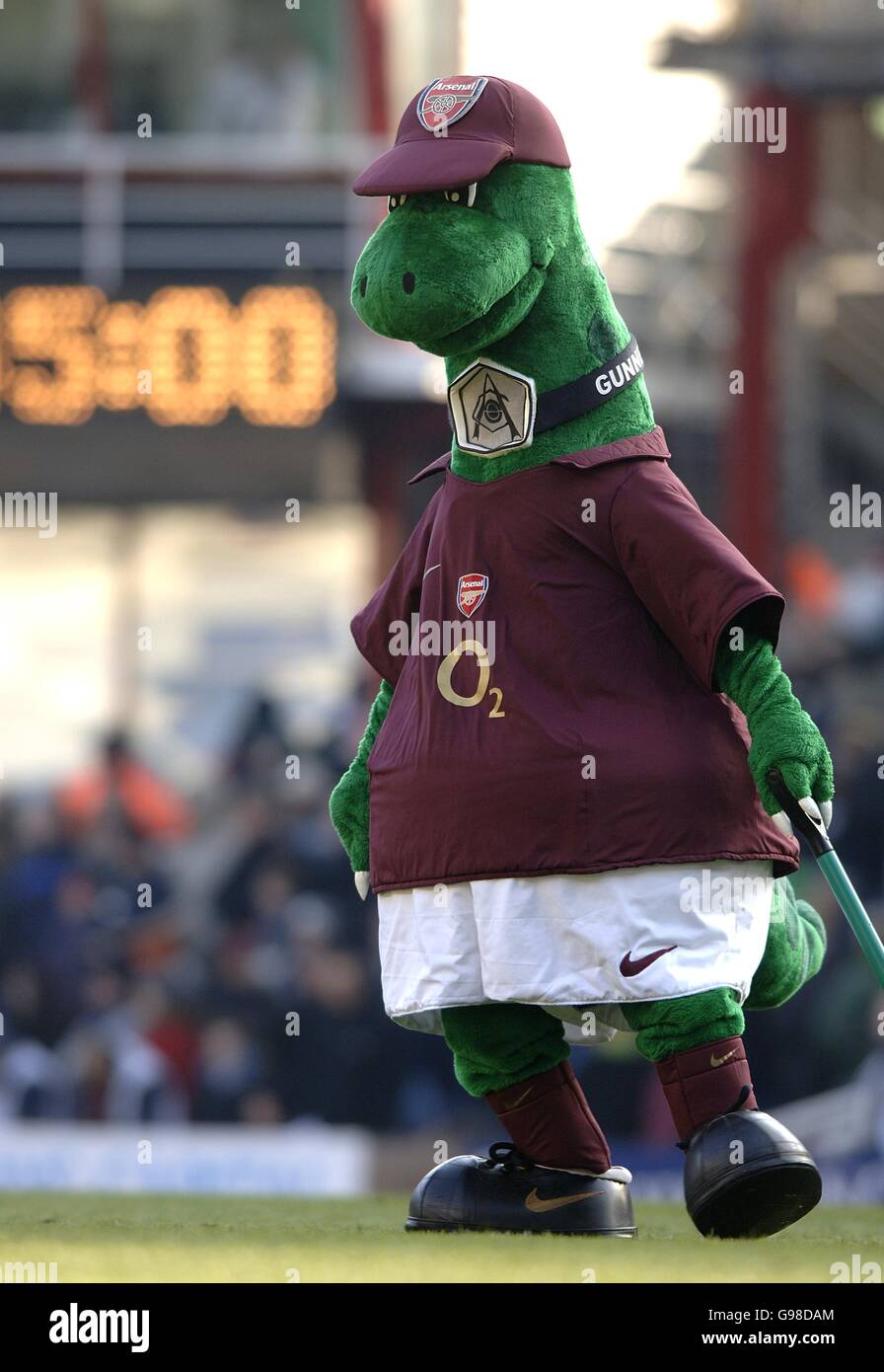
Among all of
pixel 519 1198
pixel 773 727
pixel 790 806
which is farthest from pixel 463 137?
pixel 519 1198

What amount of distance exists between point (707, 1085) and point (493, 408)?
106 centimetres

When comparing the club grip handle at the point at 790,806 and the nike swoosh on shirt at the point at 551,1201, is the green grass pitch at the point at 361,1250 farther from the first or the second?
the club grip handle at the point at 790,806

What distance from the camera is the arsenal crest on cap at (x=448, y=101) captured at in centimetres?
350

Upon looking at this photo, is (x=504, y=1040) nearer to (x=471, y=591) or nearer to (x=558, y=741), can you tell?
(x=558, y=741)

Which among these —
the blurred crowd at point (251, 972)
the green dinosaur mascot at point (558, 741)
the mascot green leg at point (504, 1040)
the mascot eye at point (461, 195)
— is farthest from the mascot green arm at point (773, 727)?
the blurred crowd at point (251, 972)

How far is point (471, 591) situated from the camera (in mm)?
3525

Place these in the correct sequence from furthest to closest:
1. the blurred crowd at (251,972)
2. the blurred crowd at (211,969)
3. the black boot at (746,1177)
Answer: the blurred crowd at (211,969) < the blurred crowd at (251,972) < the black boot at (746,1177)

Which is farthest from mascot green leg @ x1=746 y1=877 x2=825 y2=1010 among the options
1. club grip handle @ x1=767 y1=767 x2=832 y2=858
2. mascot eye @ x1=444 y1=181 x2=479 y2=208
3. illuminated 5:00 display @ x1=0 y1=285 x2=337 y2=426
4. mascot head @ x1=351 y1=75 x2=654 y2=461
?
illuminated 5:00 display @ x1=0 y1=285 x2=337 y2=426

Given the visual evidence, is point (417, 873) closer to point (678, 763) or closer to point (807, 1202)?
point (678, 763)

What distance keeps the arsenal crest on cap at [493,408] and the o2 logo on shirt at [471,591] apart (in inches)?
7.9

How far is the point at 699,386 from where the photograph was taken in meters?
12.2

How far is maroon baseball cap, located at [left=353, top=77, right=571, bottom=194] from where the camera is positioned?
340 cm
